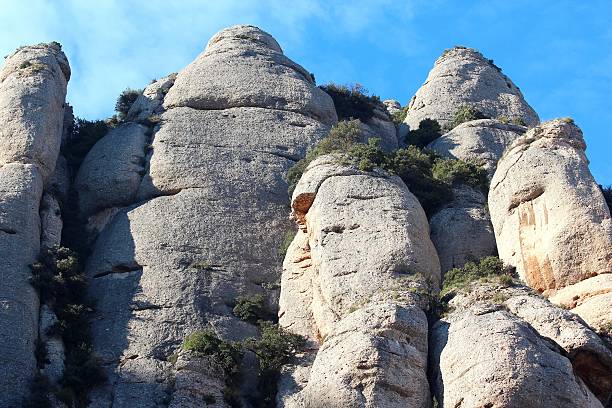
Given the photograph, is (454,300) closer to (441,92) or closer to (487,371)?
(487,371)

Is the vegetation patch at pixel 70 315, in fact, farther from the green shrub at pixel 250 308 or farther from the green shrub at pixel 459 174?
the green shrub at pixel 459 174

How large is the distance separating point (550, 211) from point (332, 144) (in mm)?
8148

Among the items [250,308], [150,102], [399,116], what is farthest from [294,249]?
[399,116]

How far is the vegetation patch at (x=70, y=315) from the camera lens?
29109 millimetres

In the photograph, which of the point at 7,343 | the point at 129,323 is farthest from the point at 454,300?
the point at 7,343

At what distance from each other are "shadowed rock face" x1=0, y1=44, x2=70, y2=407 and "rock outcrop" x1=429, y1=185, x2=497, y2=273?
Answer: 32.9 ft

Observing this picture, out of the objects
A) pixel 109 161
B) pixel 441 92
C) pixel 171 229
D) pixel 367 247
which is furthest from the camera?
pixel 441 92

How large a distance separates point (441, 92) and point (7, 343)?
20.9 m

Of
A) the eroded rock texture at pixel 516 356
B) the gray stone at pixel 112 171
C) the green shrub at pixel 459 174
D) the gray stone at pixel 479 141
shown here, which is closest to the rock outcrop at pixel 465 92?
the gray stone at pixel 479 141

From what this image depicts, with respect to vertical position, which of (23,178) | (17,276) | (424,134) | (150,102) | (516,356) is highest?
(150,102)

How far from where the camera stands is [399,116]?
46.8 m

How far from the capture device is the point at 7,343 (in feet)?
94.7

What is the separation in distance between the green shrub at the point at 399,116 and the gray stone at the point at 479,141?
455 cm

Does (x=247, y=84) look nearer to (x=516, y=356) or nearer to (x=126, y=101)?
(x=126, y=101)
